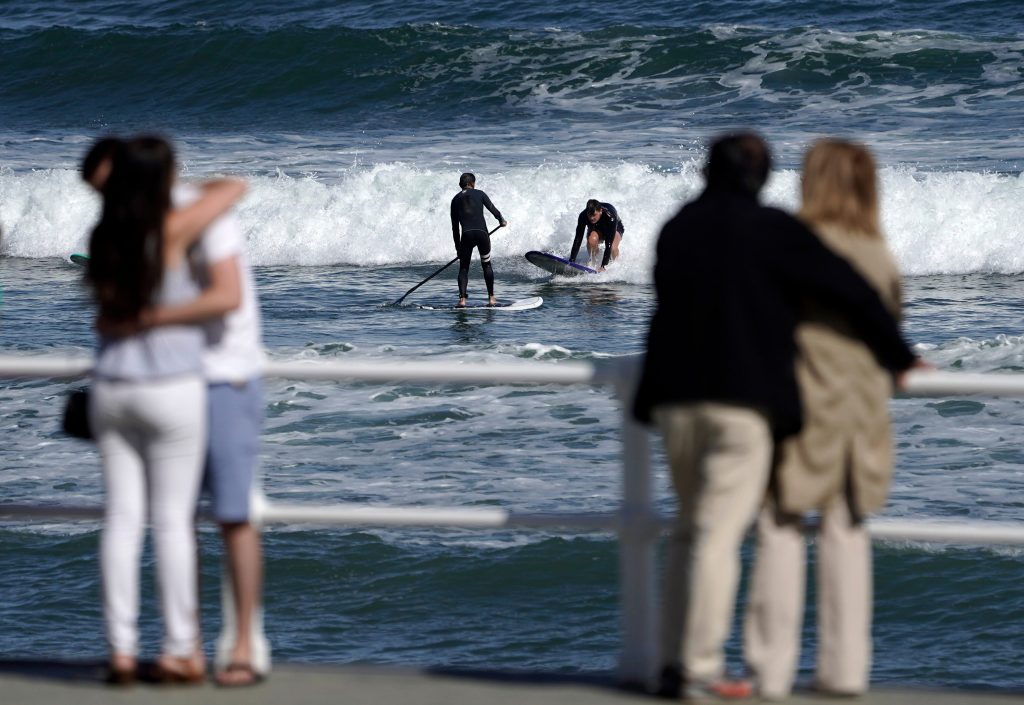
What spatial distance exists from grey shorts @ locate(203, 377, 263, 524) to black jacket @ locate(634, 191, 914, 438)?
1.01 m

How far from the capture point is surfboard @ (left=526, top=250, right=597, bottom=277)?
2052cm

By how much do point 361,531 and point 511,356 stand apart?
6.79 m

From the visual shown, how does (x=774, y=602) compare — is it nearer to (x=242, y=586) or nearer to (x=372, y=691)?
(x=372, y=691)

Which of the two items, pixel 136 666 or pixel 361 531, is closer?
pixel 136 666

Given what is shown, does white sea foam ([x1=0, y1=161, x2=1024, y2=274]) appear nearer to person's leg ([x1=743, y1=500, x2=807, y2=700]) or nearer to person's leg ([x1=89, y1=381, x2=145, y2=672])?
person's leg ([x1=743, y1=500, x2=807, y2=700])

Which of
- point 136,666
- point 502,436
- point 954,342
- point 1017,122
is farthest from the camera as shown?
point 1017,122

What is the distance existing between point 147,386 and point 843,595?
173 centimetres

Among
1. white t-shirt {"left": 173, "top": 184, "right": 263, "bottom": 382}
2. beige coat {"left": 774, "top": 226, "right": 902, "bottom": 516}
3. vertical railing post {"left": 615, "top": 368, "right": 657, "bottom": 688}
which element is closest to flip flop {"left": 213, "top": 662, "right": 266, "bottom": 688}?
white t-shirt {"left": 173, "top": 184, "right": 263, "bottom": 382}

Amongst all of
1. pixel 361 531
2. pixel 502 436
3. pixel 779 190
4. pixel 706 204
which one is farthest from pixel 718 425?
pixel 779 190

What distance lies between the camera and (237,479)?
3.61 meters

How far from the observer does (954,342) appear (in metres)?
14.9

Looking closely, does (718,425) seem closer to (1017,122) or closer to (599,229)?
(599,229)

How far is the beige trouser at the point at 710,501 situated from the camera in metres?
3.36

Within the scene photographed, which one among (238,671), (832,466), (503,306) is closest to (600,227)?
(503,306)
